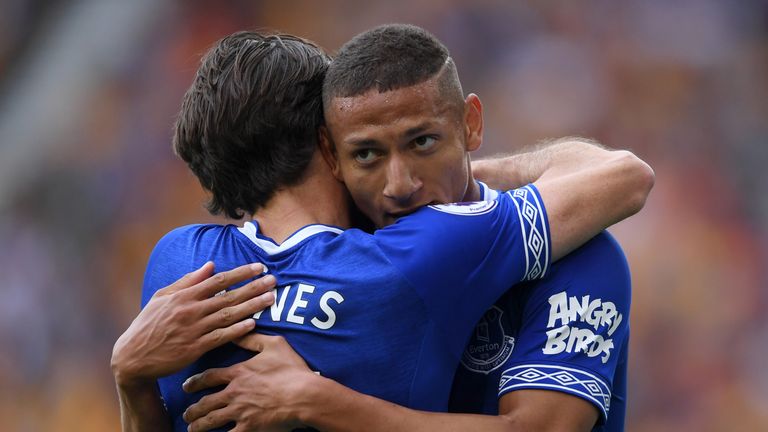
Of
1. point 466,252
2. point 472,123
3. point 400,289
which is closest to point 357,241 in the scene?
point 400,289

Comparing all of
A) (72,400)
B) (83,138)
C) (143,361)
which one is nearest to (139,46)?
(83,138)

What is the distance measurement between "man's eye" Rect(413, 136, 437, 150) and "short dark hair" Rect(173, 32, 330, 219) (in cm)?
32

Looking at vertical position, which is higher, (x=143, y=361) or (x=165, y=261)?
(x=165, y=261)

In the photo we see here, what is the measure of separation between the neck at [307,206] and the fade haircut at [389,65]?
0.73 ft

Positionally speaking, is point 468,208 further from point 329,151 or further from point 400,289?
point 329,151

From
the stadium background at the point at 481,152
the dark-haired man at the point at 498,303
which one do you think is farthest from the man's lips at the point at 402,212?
the stadium background at the point at 481,152

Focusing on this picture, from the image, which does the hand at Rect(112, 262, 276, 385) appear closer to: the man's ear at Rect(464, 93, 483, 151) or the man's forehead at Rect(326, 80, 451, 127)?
the man's forehead at Rect(326, 80, 451, 127)

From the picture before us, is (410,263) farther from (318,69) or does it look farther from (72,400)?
(72,400)

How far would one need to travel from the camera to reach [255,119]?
3037 millimetres

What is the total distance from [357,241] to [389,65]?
51 centimetres

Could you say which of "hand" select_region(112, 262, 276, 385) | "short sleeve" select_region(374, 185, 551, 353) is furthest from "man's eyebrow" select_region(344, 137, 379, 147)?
"hand" select_region(112, 262, 276, 385)

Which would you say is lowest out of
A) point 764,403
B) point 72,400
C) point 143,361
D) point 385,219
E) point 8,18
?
point 764,403

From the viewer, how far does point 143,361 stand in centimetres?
282

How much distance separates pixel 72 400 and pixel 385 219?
5.40 metres
